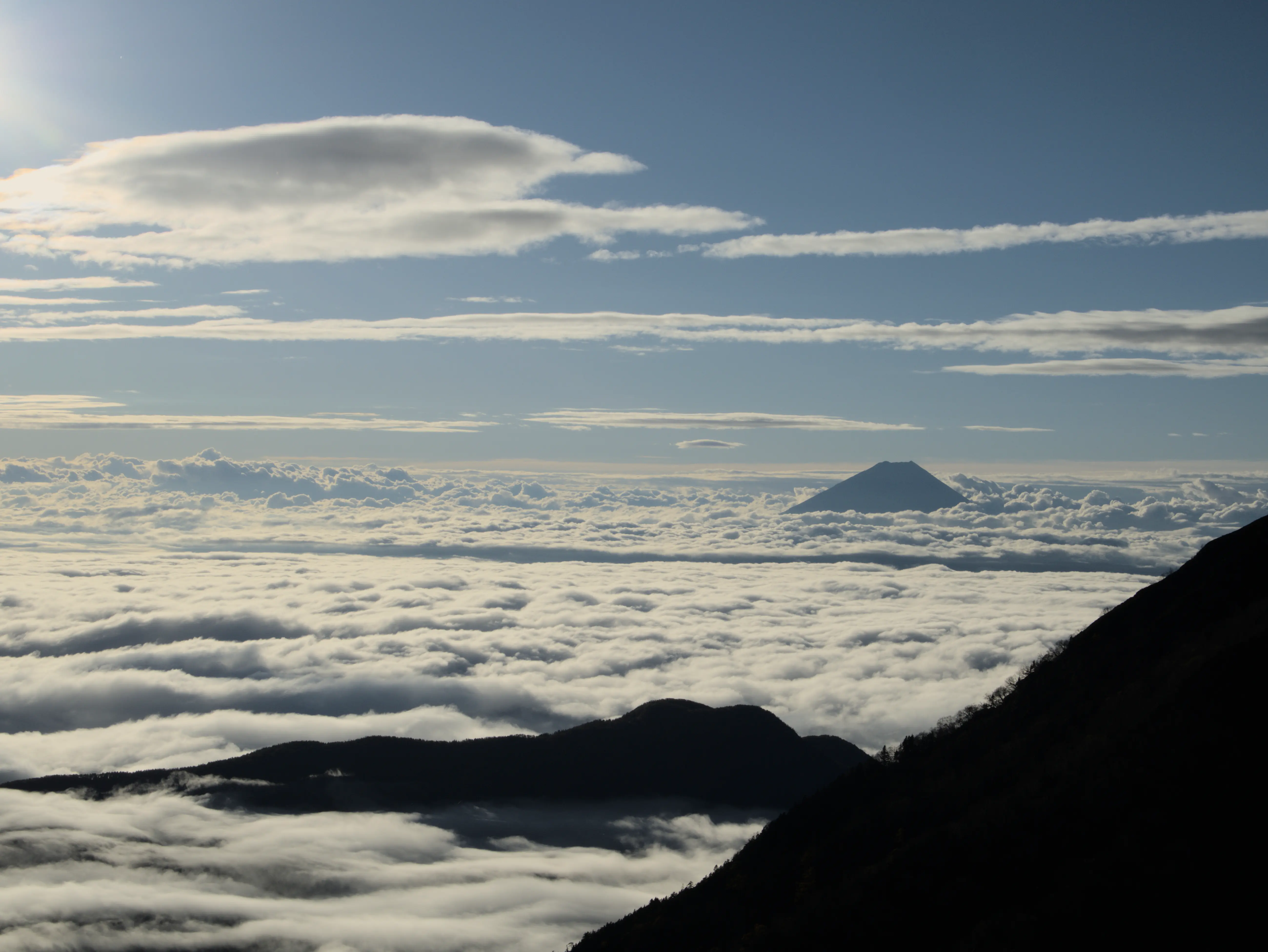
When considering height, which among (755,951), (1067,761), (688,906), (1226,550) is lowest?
(688,906)

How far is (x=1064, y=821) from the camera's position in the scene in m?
64.7

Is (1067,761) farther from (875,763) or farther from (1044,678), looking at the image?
(875,763)

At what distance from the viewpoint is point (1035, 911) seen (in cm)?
5644

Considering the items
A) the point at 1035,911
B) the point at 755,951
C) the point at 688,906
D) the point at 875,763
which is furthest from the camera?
the point at 875,763

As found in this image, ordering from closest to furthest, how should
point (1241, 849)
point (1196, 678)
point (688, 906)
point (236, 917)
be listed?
1. point (1241, 849)
2. point (1196, 678)
3. point (688, 906)
4. point (236, 917)

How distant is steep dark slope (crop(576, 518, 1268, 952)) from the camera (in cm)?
5359

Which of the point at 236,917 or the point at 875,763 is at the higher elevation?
the point at 875,763

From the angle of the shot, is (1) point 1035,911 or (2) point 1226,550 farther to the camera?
(2) point 1226,550

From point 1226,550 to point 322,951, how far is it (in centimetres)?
16645

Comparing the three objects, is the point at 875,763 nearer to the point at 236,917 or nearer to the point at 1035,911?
the point at 1035,911

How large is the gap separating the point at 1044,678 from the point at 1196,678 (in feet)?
132

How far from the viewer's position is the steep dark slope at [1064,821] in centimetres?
5359

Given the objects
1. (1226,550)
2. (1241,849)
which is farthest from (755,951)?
(1226,550)

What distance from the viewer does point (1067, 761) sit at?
75688mm
